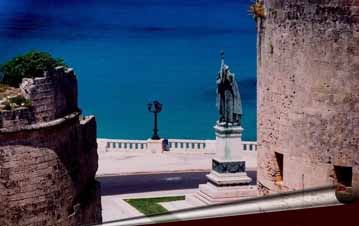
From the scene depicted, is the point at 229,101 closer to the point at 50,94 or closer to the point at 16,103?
the point at 50,94

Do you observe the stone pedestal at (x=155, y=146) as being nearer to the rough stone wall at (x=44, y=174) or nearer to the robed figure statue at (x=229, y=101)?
the robed figure statue at (x=229, y=101)

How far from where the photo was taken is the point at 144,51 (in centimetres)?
8200

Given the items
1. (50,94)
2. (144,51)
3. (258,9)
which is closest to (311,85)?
(258,9)

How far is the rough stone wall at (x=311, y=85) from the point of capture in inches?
317

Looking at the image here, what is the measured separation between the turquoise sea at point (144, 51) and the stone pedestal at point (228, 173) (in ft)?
30.5

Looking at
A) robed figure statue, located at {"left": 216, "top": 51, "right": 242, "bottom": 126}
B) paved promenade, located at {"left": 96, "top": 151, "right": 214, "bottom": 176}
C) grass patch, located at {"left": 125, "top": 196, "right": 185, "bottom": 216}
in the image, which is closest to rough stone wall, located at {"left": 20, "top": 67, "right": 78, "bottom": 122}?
robed figure statue, located at {"left": 216, "top": 51, "right": 242, "bottom": 126}

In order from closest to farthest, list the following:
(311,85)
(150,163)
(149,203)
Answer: (311,85)
(149,203)
(150,163)

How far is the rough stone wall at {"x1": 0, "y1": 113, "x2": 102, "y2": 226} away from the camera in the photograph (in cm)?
834

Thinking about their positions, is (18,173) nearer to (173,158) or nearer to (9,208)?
(9,208)

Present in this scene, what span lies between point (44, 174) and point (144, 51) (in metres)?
73.6

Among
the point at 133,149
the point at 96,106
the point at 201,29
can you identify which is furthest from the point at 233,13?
the point at 133,149

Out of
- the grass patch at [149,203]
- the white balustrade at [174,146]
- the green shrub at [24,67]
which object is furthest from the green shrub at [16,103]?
the white balustrade at [174,146]

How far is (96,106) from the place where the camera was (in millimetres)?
54031

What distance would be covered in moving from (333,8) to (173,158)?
52.2 feet
